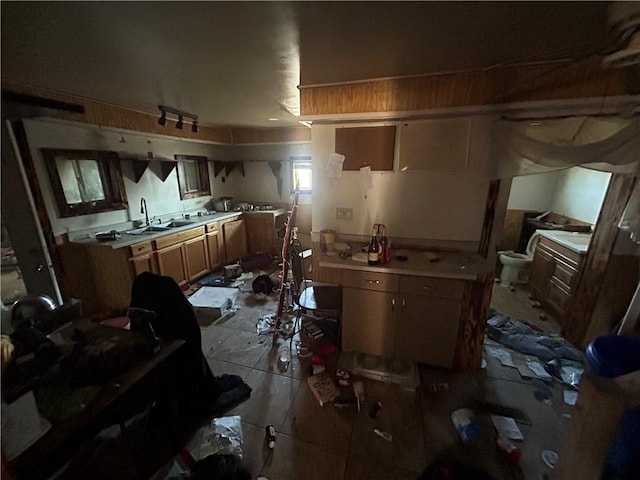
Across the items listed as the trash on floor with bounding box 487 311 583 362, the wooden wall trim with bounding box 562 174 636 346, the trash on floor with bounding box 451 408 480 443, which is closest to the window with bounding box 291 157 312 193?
the trash on floor with bounding box 487 311 583 362

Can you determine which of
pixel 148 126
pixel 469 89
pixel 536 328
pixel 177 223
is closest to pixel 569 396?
pixel 536 328

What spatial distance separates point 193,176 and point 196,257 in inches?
61.2

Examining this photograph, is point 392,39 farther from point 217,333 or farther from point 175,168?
point 175,168

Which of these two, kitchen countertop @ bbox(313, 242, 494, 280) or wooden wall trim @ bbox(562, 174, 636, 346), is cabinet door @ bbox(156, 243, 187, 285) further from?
wooden wall trim @ bbox(562, 174, 636, 346)

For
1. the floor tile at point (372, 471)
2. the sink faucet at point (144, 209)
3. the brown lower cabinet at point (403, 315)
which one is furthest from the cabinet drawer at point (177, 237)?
the floor tile at point (372, 471)

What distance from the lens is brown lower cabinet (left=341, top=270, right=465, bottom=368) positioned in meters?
2.00

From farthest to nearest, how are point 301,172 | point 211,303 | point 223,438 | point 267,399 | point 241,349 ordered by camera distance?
point 301,172 → point 211,303 → point 241,349 → point 267,399 → point 223,438

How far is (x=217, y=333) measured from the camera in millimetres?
2729

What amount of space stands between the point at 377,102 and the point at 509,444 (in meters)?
2.40

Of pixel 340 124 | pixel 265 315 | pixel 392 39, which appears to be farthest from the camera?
pixel 265 315

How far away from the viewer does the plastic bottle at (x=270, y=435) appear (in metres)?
1.60

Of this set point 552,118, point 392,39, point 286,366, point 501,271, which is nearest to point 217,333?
point 286,366

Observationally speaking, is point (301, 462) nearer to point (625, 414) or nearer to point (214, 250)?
point (625, 414)

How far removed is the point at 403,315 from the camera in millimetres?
2092
